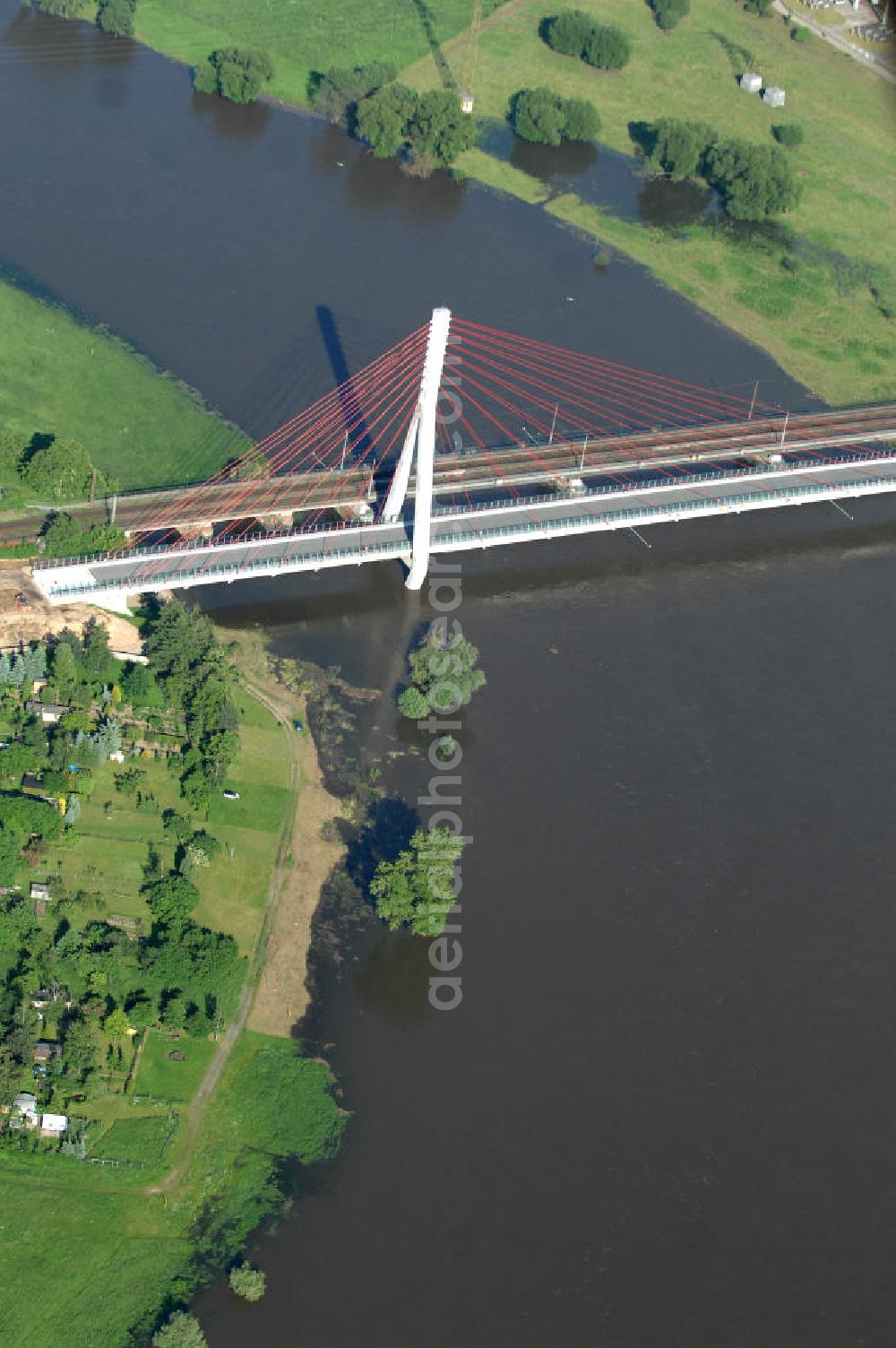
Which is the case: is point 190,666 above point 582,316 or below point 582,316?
below

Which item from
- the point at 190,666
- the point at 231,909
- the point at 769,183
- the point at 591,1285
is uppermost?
the point at 769,183

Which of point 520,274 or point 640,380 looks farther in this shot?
point 520,274

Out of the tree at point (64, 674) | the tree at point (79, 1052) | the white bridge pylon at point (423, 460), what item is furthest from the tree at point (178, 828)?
the white bridge pylon at point (423, 460)

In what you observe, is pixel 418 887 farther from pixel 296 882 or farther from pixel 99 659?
pixel 99 659

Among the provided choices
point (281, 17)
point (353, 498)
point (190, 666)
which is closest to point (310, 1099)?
point (190, 666)

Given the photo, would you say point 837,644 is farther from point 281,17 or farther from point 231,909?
point 281,17

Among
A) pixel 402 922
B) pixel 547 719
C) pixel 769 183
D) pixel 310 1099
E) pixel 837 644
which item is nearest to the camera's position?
pixel 310 1099

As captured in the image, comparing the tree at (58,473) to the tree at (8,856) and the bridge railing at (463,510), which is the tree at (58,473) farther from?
the tree at (8,856)
